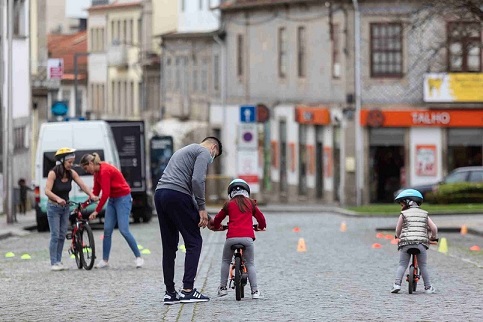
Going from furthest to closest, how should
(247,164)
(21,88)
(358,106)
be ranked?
1. (358,106)
2. (247,164)
3. (21,88)

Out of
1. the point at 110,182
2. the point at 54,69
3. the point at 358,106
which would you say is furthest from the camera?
the point at 358,106

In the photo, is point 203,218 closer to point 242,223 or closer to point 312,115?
point 242,223

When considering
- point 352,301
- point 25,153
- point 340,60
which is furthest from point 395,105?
point 352,301

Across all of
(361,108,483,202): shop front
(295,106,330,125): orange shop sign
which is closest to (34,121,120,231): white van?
(361,108,483,202): shop front

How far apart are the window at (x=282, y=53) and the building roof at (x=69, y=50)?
35.3m

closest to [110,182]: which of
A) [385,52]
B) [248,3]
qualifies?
[385,52]

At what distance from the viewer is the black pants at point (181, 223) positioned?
16797 mm

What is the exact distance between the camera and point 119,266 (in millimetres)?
23359

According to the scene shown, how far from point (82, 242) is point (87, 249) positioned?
0.41ft

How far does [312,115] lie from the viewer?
6112 cm

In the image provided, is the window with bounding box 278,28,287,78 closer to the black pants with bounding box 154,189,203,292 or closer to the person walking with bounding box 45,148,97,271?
the person walking with bounding box 45,148,97,271

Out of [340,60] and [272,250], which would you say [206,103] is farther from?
[272,250]

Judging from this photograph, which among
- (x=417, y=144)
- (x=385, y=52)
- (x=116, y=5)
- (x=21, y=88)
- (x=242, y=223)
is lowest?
(x=242, y=223)

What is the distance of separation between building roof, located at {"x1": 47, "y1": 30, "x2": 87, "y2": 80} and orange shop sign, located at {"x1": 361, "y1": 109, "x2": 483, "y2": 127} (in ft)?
138
